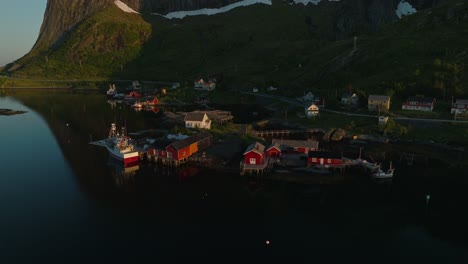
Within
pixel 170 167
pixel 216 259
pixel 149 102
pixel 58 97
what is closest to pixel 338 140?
pixel 170 167

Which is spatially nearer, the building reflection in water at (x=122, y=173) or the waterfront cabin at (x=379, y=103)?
the building reflection in water at (x=122, y=173)

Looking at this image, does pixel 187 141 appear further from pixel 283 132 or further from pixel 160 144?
pixel 283 132

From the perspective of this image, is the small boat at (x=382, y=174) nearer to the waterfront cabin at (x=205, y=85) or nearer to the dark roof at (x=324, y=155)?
the dark roof at (x=324, y=155)

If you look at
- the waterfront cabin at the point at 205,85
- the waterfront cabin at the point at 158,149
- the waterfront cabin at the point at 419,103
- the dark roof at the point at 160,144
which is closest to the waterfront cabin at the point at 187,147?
the waterfront cabin at the point at 158,149

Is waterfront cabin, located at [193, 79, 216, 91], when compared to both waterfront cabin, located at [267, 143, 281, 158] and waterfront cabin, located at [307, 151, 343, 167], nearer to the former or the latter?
waterfront cabin, located at [267, 143, 281, 158]

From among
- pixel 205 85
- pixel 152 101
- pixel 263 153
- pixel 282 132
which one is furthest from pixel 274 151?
pixel 205 85

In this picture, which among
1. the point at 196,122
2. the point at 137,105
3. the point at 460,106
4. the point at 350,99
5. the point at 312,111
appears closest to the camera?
the point at 196,122
